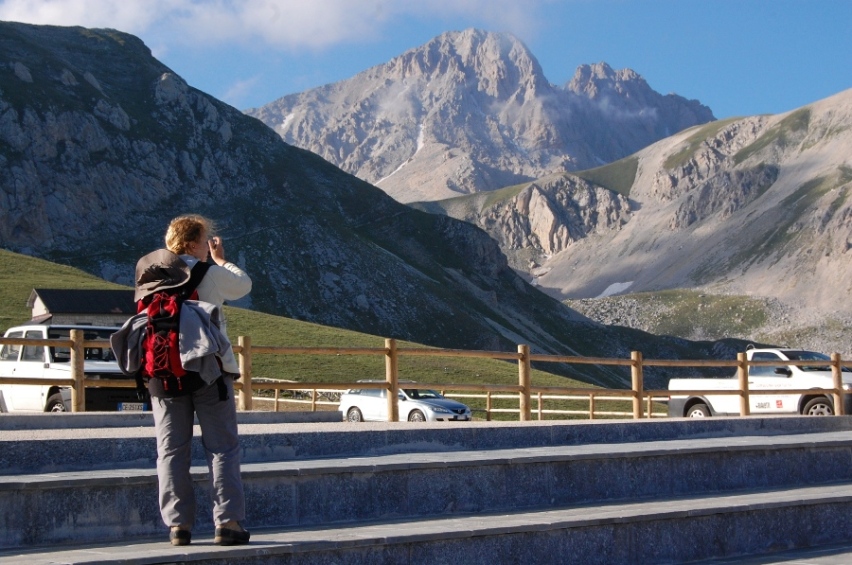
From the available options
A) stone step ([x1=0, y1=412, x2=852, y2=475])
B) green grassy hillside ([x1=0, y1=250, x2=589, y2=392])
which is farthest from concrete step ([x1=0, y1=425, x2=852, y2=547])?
green grassy hillside ([x1=0, y1=250, x2=589, y2=392])

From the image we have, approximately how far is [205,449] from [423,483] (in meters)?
2.96

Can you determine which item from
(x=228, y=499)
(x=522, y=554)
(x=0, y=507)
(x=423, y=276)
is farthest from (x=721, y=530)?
(x=423, y=276)

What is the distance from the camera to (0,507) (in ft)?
24.8

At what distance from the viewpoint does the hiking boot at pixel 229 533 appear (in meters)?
7.27

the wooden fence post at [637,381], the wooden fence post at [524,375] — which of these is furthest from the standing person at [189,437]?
the wooden fence post at [637,381]

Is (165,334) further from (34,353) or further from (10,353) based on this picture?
(10,353)

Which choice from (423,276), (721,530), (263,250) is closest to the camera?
(721,530)

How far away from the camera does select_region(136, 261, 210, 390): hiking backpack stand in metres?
7.10

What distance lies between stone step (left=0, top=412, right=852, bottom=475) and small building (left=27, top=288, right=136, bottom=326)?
34.4 meters

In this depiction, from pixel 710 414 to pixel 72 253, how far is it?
303ft

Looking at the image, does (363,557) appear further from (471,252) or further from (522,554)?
(471,252)

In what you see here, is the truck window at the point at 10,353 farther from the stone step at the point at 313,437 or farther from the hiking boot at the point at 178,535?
the hiking boot at the point at 178,535

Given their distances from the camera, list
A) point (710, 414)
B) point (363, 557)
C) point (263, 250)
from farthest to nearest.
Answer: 1. point (263, 250)
2. point (710, 414)
3. point (363, 557)

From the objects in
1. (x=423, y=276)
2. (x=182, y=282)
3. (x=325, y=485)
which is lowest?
(x=325, y=485)
